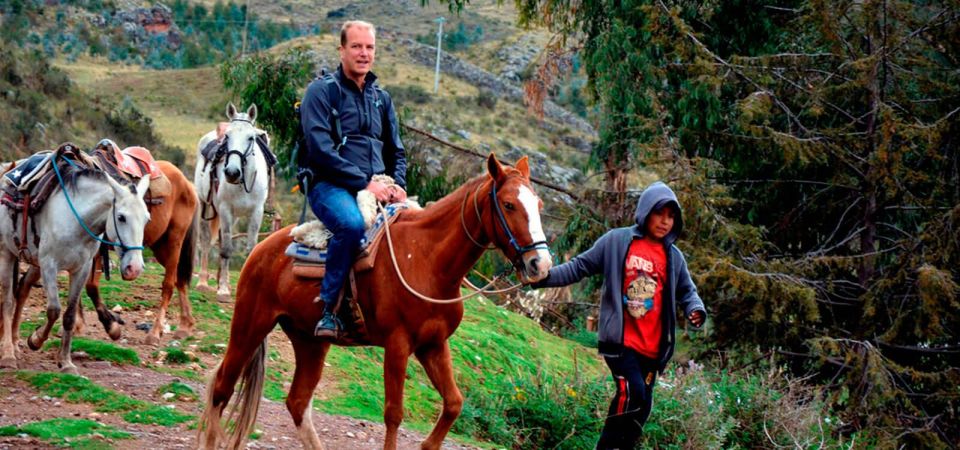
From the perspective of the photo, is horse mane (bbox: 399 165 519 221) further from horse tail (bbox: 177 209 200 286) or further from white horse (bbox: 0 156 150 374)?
horse tail (bbox: 177 209 200 286)

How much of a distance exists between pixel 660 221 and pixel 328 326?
217 cm

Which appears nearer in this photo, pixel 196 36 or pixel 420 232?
pixel 420 232

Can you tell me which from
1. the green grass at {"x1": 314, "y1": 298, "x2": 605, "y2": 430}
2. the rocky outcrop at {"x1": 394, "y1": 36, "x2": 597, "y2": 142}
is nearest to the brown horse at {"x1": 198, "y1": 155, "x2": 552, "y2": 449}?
the green grass at {"x1": 314, "y1": 298, "x2": 605, "y2": 430}

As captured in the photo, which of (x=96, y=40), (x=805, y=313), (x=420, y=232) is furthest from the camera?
(x=96, y=40)

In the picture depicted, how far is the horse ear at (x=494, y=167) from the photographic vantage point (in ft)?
19.4

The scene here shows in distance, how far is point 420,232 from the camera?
6.42 m

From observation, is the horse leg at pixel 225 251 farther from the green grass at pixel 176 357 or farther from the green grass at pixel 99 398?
the green grass at pixel 99 398

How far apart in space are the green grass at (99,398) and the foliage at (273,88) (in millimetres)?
11939

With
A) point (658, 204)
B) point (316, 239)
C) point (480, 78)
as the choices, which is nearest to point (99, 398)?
point (316, 239)

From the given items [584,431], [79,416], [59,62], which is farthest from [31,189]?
[59,62]

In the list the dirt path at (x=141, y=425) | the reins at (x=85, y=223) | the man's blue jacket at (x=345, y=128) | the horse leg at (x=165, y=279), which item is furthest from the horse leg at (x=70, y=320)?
the man's blue jacket at (x=345, y=128)

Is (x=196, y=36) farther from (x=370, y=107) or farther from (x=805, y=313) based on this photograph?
(x=370, y=107)

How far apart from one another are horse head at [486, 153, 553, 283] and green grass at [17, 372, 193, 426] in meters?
3.57

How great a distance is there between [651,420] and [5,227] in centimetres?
617
